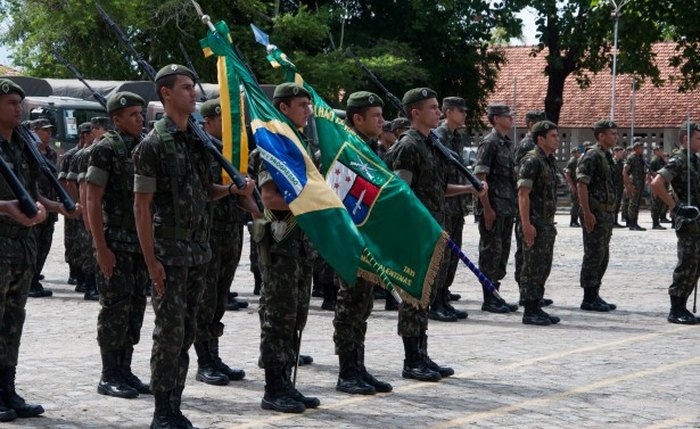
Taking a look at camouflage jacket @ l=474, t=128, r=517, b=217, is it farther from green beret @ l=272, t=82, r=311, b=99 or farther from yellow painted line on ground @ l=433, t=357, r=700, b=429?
green beret @ l=272, t=82, r=311, b=99

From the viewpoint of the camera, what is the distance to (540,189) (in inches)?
513

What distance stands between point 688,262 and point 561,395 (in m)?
4.55

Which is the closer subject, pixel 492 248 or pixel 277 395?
pixel 277 395

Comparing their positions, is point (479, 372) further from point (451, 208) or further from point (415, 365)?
point (451, 208)

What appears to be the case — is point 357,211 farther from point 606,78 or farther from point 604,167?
point 606,78

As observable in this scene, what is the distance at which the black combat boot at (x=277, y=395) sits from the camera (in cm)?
796

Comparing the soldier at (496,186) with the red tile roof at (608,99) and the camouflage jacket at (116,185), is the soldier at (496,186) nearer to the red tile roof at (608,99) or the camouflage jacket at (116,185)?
the camouflage jacket at (116,185)

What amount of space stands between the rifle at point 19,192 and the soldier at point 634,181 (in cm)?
2367

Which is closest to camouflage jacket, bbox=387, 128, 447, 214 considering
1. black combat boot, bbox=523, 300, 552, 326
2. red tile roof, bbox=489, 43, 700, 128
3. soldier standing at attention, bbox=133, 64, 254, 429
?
soldier standing at attention, bbox=133, 64, 254, 429

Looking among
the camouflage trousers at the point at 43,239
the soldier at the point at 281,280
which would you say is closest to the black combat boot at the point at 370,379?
the soldier at the point at 281,280

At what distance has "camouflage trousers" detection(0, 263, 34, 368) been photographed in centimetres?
784

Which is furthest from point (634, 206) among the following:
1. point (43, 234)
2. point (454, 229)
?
point (43, 234)

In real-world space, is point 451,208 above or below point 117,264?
above

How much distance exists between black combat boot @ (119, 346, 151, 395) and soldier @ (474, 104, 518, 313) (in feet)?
19.5
